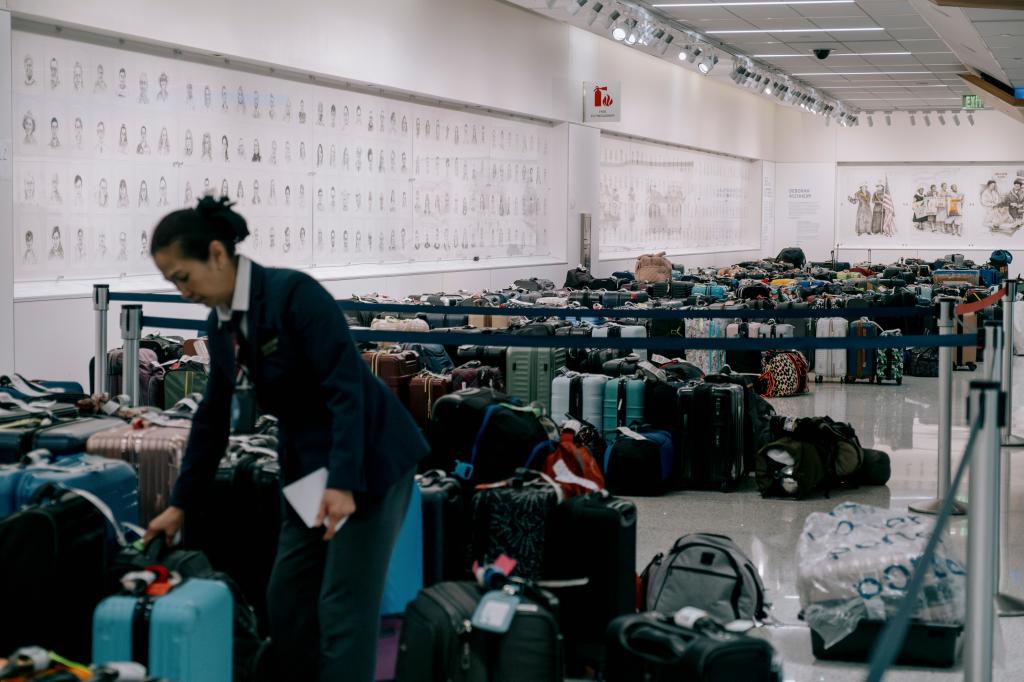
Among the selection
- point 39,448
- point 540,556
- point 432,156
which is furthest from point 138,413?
point 432,156

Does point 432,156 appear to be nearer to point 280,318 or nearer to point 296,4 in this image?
point 296,4

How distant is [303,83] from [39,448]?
9.65 meters

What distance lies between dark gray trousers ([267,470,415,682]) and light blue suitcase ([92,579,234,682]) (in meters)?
0.22

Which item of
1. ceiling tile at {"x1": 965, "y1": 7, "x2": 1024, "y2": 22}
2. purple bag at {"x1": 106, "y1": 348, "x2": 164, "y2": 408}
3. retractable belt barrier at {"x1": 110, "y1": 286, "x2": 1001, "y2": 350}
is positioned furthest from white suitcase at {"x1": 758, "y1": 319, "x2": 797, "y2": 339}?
purple bag at {"x1": 106, "y1": 348, "x2": 164, "y2": 408}

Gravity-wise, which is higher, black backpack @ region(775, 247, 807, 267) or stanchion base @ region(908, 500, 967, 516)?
black backpack @ region(775, 247, 807, 267)

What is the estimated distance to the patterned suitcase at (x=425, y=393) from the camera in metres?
8.51

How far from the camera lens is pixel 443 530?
4500mm

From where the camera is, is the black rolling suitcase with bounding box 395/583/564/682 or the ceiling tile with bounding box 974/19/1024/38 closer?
the black rolling suitcase with bounding box 395/583/564/682

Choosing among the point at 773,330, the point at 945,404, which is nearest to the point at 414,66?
the point at 773,330

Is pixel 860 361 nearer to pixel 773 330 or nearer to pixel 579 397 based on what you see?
pixel 773 330

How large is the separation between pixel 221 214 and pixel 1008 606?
3.91 metres

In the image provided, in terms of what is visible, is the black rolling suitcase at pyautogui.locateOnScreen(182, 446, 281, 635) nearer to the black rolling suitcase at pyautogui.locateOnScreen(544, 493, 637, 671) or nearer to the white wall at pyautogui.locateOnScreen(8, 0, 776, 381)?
the black rolling suitcase at pyautogui.locateOnScreen(544, 493, 637, 671)

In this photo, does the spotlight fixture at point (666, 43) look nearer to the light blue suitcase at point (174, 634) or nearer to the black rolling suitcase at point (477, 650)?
the black rolling suitcase at point (477, 650)

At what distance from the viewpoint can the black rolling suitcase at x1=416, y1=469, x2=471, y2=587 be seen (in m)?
4.33
